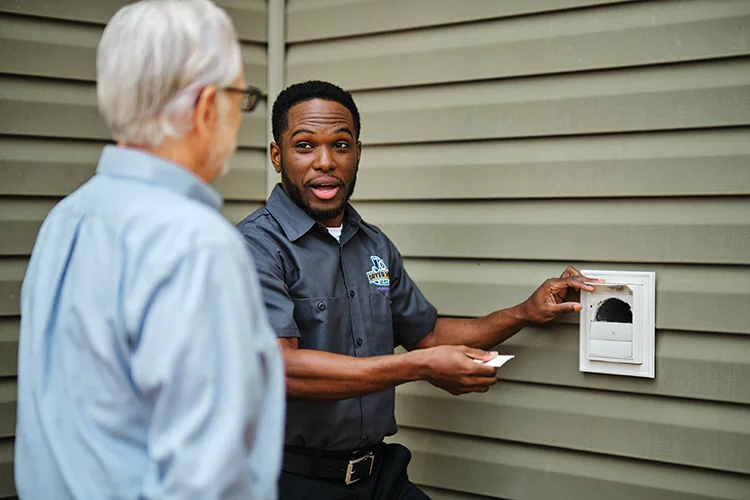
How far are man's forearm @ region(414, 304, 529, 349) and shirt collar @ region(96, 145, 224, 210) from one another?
1.61 meters

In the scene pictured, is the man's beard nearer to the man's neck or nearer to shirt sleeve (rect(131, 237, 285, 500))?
the man's neck

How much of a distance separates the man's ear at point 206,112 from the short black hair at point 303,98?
1.31 meters

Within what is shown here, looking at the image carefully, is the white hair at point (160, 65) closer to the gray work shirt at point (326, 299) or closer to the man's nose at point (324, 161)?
the gray work shirt at point (326, 299)

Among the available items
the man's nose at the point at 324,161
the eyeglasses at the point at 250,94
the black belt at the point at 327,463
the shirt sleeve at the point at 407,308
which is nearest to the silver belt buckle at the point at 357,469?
the black belt at the point at 327,463

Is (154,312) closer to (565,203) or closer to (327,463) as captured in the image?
(327,463)

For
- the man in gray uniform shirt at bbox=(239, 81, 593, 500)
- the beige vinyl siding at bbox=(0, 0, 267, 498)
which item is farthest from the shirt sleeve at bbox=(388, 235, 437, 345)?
the beige vinyl siding at bbox=(0, 0, 267, 498)

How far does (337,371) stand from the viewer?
2.38m

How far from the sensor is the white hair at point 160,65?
138 centimetres

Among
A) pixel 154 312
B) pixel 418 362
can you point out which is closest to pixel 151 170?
pixel 154 312

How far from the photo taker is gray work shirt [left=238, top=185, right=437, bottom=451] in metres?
2.52

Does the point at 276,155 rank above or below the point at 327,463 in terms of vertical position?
above

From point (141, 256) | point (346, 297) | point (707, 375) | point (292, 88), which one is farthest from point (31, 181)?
point (707, 375)

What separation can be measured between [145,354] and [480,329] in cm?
178

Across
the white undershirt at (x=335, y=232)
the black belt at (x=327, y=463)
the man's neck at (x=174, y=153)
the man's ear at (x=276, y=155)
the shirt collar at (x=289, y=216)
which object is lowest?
the black belt at (x=327, y=463)
